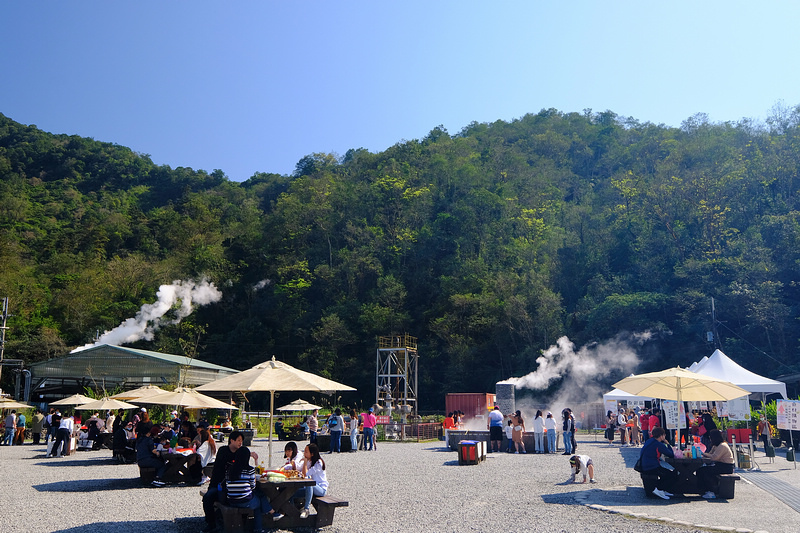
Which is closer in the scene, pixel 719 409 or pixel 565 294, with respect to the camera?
pixel 719 409

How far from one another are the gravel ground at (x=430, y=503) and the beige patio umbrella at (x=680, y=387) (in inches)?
65.7

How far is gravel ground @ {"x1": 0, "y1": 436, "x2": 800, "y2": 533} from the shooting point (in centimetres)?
810

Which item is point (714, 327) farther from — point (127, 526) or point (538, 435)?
point (127, 526)

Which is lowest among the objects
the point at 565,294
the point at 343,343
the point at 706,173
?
the point at 343,343

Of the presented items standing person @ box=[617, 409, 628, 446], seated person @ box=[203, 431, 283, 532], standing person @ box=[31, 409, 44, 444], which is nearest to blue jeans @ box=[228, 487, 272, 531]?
seated person @ box=[203, 431, 283, 532]

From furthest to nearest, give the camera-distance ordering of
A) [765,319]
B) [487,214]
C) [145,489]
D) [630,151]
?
[630,151]
[487,214]
[765,319]
[145,489]

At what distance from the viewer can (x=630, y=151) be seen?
7006 cm

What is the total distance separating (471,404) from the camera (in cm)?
3169

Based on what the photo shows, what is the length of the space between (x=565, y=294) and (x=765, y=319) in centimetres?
1532

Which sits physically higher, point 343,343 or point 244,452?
point 343,343

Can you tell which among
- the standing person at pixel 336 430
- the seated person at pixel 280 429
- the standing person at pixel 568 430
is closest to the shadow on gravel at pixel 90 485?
the standing person at pixel 336 430

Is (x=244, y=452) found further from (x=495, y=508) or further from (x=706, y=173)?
(x=706, y=173)

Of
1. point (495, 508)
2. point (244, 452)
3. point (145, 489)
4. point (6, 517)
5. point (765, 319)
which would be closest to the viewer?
point (244, 452)

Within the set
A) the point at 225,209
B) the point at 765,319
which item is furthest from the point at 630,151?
the point at 225,209
